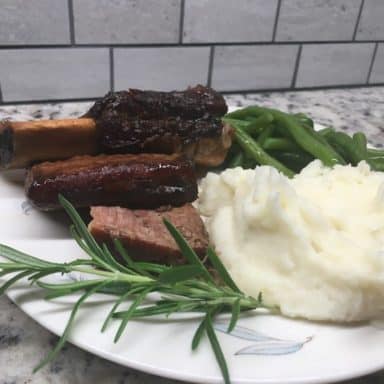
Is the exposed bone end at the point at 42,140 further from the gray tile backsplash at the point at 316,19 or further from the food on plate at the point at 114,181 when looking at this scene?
the gray tile backsplash at the point at 316,19

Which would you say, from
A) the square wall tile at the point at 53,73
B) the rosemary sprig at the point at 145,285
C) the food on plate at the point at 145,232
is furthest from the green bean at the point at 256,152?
the square wall tile at the point at 53,73

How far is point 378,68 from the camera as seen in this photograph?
313 centimetres

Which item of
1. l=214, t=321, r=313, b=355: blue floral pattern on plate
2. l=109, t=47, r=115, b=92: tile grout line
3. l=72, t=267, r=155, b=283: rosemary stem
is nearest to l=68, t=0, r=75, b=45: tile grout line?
l=109, t=47, r=115, b=92: tile grout line

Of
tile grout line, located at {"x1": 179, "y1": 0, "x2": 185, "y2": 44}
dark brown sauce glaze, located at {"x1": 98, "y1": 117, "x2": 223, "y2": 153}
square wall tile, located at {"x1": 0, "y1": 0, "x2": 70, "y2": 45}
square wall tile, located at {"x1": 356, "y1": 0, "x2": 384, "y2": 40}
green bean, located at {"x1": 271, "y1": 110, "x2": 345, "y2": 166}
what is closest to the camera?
dark brown sauce glaze, located at {"x1": 98, "y1": 117, "x2": 223, "y2": 153}

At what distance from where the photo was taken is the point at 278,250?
1159 millimetres

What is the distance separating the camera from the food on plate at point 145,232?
122 centimetres

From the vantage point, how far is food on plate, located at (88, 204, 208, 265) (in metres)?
1.22

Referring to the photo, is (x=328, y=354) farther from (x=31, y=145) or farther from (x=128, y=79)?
(x=128, y=79)

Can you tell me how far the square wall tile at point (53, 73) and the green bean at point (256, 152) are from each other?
1005mm

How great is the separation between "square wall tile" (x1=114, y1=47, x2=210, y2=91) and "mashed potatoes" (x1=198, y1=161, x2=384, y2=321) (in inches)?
53.7

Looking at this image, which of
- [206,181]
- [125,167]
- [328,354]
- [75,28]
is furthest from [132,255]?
[75,28]

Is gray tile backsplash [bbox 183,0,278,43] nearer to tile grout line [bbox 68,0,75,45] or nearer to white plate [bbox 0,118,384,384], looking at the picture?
tile grout line [bbox 68,0,75,45]

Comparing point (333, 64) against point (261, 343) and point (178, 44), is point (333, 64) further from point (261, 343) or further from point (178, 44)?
point (261, 343)

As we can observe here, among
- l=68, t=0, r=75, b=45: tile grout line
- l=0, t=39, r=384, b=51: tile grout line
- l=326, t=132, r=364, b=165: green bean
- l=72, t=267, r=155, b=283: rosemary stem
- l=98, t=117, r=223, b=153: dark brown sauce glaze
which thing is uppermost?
l=68, t=0, r=75, b=45: tile grout line
